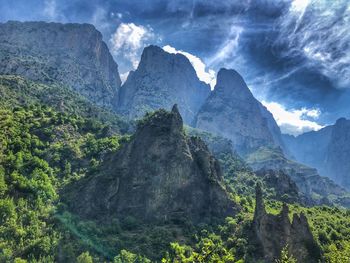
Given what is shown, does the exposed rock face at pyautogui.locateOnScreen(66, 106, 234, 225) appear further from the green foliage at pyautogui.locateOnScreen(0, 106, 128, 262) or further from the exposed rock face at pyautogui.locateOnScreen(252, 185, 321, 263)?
the exposed rock face at pyautogui.locateOnScreen(252, 185, 321, 263)

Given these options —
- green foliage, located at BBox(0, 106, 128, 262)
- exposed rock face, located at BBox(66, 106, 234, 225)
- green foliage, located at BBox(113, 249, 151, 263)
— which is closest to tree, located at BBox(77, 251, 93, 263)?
green foliage, located at BBox(113, 249, 151, 263)

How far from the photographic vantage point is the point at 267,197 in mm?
194750

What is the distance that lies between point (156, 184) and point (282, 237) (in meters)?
48.3

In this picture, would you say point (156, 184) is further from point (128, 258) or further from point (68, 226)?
point (128, 258)

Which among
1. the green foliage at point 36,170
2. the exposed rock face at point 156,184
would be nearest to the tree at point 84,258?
the green foliage at point 36,170

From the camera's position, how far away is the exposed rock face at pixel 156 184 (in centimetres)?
13288

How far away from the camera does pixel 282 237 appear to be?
345 ft

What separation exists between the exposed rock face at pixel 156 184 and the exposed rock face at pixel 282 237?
3037 centimetres

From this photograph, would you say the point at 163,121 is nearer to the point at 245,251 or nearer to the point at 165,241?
the point at 165,241

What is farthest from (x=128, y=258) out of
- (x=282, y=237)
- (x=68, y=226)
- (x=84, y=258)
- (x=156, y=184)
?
(x=156, y=184)

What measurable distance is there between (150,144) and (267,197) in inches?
2902

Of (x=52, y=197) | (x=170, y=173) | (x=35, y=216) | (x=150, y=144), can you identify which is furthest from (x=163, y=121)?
(x=35, y=216)

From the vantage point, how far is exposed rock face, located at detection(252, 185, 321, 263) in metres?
101

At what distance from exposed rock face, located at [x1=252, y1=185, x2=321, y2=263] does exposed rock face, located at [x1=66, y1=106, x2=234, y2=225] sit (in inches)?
1196
